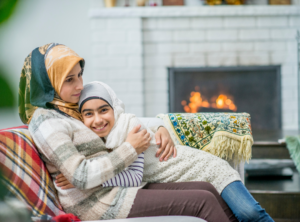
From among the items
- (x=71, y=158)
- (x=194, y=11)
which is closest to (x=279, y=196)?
(x=71, y=158)

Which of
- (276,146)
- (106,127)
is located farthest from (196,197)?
(276,146)

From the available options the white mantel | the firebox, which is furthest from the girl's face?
the firebox

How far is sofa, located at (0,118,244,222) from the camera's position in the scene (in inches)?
33.5

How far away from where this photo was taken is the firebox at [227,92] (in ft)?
10.4

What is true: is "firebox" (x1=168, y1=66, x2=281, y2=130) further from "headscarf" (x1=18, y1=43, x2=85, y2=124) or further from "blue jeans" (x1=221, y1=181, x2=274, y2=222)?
"headscarf" (x1=18, y1=43, x2=85, y2=124)

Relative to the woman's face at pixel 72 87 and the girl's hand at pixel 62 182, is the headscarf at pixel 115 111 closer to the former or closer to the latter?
the woman's face at pixel 72 87

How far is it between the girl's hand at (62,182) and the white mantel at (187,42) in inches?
84.5

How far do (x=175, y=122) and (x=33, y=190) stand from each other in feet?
2.62

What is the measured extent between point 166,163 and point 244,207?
1.13 feet

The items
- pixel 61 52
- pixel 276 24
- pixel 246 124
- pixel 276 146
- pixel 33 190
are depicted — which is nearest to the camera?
pixel 33 190

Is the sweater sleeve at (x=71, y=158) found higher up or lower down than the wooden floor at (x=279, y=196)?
higher up

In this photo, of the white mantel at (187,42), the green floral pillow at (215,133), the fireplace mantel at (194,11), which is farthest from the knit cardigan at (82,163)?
the fireplace mantel at (194,11)

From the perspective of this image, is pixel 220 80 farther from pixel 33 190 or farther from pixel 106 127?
pixel 33 190

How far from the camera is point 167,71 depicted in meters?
3.18
